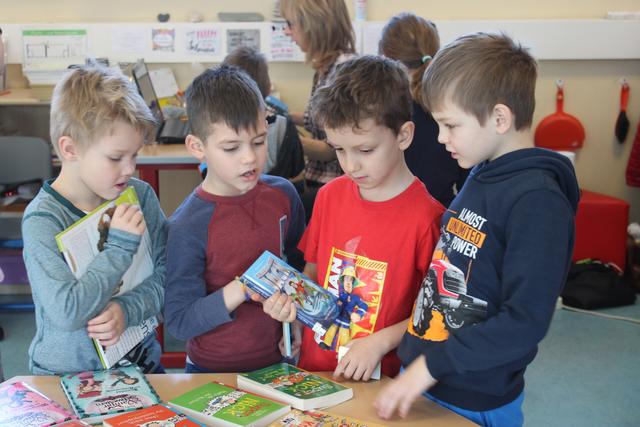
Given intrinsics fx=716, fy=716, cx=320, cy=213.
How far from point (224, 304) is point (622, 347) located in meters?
2.56

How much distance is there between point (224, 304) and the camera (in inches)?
60.6

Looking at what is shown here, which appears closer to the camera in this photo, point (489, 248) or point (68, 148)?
point (489, 248)

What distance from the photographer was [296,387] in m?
1.39

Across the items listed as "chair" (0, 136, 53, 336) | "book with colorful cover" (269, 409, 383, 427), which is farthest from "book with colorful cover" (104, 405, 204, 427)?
"chair" (0, 136, 53, 336)

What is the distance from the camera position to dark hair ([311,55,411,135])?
5.02ft

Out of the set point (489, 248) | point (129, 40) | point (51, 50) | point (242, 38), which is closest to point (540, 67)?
point (242, 38)

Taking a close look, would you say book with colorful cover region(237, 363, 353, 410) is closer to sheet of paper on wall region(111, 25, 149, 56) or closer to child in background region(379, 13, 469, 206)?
child in background region(379, 13, 469, 206)

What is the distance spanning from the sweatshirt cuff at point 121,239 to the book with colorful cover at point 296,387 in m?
0.36

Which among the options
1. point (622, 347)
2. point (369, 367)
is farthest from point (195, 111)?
point (622, 347)

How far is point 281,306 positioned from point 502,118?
0.56 meters

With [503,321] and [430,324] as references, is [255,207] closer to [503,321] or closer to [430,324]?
[430,324]

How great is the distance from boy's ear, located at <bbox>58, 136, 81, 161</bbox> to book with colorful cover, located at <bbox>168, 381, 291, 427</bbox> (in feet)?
1.87

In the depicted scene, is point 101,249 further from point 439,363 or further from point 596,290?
point 596,290

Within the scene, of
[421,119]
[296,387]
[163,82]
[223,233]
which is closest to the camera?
[296,387]
